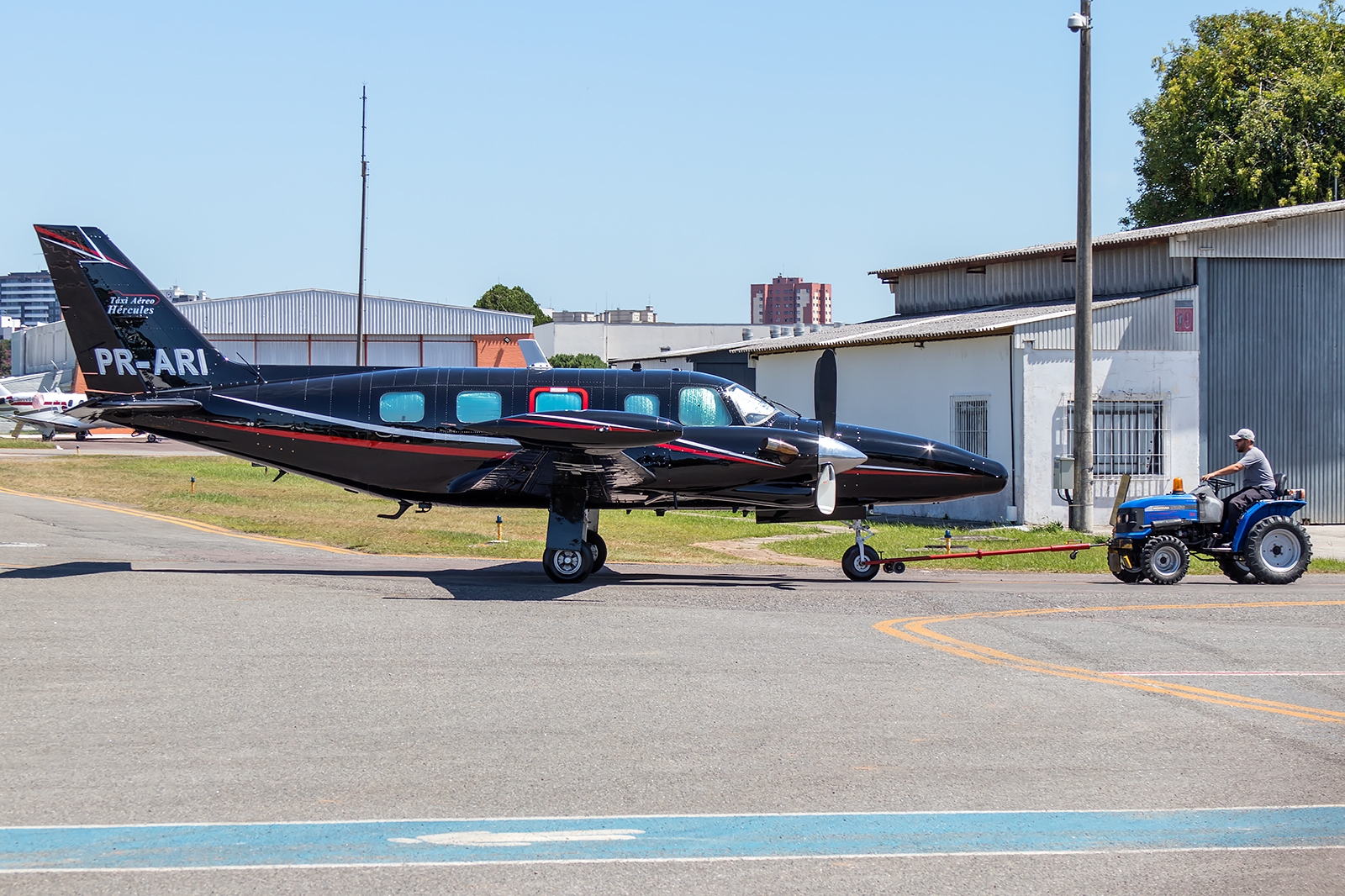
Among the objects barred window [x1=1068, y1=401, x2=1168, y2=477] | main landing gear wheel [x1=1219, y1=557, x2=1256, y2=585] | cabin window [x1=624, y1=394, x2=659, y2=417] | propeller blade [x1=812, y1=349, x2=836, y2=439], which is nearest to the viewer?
propeller blade [x1=812, y1=349, x2=836, y2=439]

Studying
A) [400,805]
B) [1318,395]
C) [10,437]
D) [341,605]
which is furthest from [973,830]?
[10,437]

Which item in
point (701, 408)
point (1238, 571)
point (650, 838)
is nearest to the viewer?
point (650, 838)

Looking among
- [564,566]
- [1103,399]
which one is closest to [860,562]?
[564,566]

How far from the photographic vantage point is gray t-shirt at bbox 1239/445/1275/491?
16703mm

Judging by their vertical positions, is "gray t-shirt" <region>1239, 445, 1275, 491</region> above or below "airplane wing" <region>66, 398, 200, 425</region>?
below

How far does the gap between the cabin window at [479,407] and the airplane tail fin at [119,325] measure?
10.8 feet

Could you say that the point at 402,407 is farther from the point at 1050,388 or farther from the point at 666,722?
the point at 1050,388

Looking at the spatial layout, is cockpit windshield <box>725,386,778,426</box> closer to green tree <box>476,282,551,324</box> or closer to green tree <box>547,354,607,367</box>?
green tree <box>547,354,607,367</box>

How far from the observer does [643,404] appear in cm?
1639

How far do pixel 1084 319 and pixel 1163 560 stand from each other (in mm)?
7494

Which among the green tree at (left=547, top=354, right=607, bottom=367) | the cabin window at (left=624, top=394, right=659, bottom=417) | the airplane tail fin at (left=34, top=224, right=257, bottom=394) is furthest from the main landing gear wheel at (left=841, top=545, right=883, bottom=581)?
the green tree at (left=547, top=354, right=607, bottom=367)

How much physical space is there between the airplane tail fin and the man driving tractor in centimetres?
1398

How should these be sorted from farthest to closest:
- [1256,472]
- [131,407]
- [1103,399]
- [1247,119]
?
[1247,119] < [1103,399] < [1256,472] < [131,407]

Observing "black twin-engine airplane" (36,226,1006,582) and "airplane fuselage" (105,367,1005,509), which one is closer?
"black twin-engine airplane" (36,226,1006,582)
